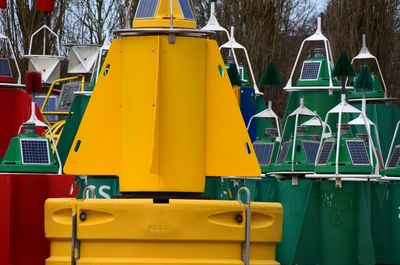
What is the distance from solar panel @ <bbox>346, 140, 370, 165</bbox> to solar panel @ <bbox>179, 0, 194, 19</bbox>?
6388 mm

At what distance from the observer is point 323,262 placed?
57.8 ft

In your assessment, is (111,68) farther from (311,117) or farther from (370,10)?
(370,10)

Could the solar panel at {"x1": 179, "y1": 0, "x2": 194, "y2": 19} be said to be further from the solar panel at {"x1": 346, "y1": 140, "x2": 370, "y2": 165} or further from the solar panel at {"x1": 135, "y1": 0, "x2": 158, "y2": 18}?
the solar panel at {"x1": 346, "y1": 140, "x2": 370, "y2": 165}

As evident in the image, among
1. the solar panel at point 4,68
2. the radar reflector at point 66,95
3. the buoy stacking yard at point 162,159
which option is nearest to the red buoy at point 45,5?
the solar panel at point 4,68

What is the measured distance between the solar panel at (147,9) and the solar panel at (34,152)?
2869 mm

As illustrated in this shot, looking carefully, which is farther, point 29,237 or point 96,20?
point 96,20

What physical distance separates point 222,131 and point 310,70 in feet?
38.0

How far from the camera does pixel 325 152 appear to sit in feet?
59.0

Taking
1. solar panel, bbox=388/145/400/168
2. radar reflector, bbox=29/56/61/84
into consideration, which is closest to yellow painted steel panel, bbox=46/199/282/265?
solar panel, bbox=388/145/400/168

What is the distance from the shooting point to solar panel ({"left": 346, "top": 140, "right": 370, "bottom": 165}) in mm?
17513

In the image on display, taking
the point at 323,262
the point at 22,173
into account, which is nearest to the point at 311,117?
the point at 323,262

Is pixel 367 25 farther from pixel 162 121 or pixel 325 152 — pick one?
pixel 162 121

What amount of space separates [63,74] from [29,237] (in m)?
→ 32.8

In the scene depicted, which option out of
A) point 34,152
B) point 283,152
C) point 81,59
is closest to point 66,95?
point 81,59
